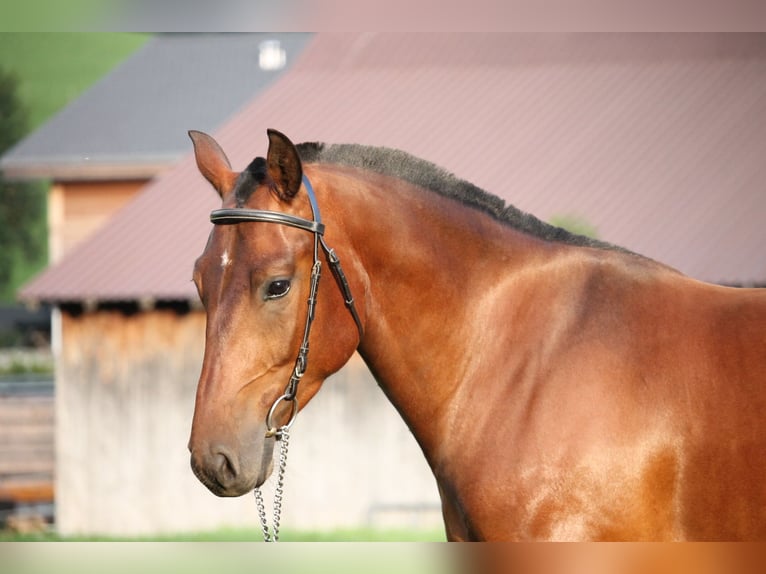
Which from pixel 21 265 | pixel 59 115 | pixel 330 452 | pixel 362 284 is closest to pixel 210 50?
pixel 59 115

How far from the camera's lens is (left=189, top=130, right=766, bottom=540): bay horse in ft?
9.96

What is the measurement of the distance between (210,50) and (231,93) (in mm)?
2129

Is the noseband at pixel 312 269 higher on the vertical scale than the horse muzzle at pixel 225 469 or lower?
higher

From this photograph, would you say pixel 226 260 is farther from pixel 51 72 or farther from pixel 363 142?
pixel 51 72

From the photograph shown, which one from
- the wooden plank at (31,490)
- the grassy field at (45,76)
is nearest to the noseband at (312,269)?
the wooden plank at (31,490)

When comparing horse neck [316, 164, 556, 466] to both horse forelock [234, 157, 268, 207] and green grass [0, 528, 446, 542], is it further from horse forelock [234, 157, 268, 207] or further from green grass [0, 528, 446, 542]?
green grass [0, 528, 446, 542]

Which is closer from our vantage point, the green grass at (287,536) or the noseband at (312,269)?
the noseband at (312,269)

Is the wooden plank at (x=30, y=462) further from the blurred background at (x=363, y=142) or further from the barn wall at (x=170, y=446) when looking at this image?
the barn wall at (x=170, y=446)

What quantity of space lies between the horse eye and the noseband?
104 millimetres

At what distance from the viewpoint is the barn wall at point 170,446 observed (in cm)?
1477

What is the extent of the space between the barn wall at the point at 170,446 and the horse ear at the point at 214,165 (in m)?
11.2

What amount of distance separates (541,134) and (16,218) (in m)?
41.0

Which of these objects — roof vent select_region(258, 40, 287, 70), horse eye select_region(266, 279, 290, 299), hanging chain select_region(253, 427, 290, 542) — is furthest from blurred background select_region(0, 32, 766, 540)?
horse eye select_region(266, 279, 290, 299)

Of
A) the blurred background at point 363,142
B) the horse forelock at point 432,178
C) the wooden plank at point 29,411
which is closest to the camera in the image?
the horse forelock at point 432,178
